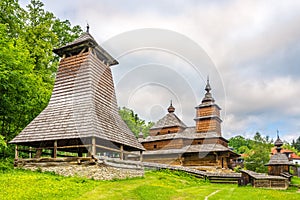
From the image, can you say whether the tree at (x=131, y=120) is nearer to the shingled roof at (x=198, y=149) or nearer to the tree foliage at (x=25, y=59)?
the shingled roof at (x=198, y=149)

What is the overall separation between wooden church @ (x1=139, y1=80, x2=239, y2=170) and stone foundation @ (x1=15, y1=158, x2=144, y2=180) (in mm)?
16581

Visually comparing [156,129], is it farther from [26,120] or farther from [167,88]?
[26,120]

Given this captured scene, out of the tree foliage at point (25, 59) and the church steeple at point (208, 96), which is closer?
the tree foliage at point (25, 59)

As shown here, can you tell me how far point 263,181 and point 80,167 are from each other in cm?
1205

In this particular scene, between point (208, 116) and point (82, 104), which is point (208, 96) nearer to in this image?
point (208, 116)

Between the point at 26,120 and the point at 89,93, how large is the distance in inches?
307

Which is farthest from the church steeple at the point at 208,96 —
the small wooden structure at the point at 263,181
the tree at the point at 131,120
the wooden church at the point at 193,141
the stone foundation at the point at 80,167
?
the stone foundation at the point at 80,167

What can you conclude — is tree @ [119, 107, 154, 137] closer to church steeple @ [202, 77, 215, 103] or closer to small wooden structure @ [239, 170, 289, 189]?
church steeple @ [202, 77, 215, 103]

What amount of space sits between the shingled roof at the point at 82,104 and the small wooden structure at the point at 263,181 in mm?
7741

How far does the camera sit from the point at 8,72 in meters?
16.8

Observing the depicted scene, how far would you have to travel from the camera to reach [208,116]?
1378 inches

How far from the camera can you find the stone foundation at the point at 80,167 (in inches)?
568

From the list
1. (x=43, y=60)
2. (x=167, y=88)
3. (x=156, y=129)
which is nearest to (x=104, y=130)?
(x=167, y=88)

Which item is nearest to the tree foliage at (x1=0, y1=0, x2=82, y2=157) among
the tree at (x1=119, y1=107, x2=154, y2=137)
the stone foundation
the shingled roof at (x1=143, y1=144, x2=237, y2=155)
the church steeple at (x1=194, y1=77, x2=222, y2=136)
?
the stone foundation
